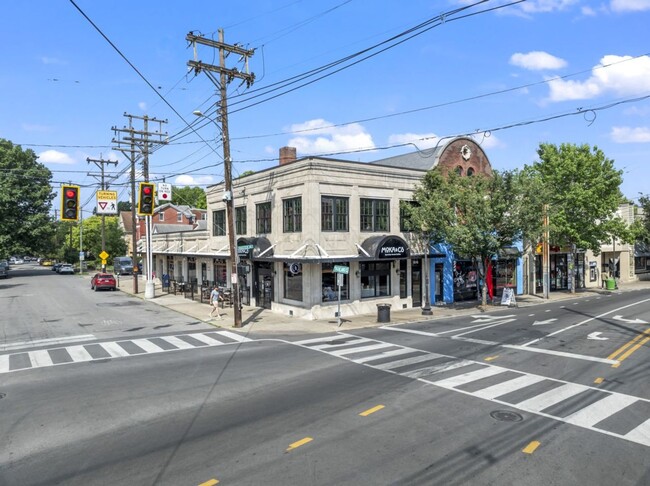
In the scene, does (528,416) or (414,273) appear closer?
(528,416)

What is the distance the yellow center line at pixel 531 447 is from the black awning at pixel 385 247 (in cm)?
1527

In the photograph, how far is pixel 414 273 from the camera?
2627cm

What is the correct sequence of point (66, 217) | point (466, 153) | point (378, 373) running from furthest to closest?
point (466, 153) < point (66, 217) < point (378, 373)

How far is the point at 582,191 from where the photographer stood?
103 feet

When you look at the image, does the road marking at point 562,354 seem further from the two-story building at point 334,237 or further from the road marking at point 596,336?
the two-story building at point 334,237

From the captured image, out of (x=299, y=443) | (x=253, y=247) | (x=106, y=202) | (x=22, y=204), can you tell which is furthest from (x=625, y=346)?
(x=22, y=204)

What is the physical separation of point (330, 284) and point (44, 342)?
12537mm

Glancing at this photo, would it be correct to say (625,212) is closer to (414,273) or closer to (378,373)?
(414,273)

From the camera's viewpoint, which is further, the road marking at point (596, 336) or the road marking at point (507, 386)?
the road marking at point (596, 336)

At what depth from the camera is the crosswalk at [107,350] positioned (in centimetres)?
1319

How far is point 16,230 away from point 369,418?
6123 centimetres

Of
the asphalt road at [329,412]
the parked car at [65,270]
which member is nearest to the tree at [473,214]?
the asphalt road at [329,412]

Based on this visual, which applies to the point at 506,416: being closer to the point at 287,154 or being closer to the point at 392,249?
the point at 392,249

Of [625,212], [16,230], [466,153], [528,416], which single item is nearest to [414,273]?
[466,153]
